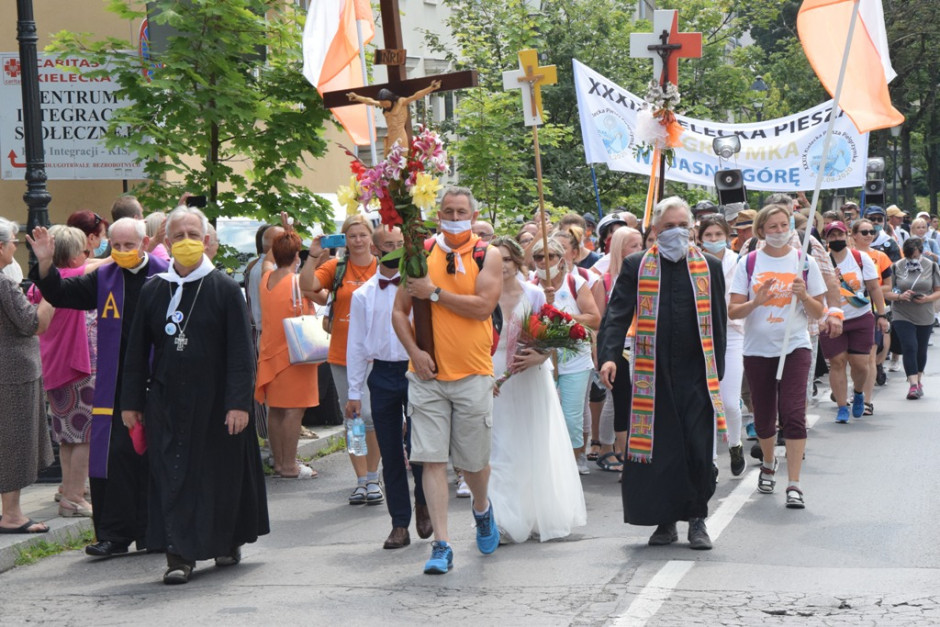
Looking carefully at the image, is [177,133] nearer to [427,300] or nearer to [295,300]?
[295,300]

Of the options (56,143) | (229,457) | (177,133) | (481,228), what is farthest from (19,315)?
(56,143)

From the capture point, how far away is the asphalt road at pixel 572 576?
6.95m

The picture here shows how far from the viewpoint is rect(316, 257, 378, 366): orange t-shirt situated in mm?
11008

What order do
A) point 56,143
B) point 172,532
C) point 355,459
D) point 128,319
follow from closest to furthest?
point 172,532 < point 128,319 < point 355,459 < point 56,143

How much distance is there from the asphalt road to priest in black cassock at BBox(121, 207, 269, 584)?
33 cm

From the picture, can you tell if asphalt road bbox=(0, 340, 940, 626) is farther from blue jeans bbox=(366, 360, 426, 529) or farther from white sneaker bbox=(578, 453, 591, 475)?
white sneaker bbox=(578, 453, 591, 475)

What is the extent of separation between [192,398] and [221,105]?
193 inches

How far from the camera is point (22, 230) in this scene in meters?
20.1

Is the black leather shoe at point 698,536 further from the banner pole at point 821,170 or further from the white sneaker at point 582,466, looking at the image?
the white sneaker at point 582,466

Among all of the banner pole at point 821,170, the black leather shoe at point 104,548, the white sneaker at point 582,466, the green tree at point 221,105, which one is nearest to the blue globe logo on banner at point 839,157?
the banner pole at point 821,170

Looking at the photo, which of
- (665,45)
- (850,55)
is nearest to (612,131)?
(665,45)

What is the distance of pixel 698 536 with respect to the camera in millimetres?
8398

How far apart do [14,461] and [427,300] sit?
2.99 metres

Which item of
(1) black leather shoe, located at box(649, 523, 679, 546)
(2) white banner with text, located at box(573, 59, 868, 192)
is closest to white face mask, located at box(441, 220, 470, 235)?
(1) black leather shoe, located at box(649, 523, 679, 546)
